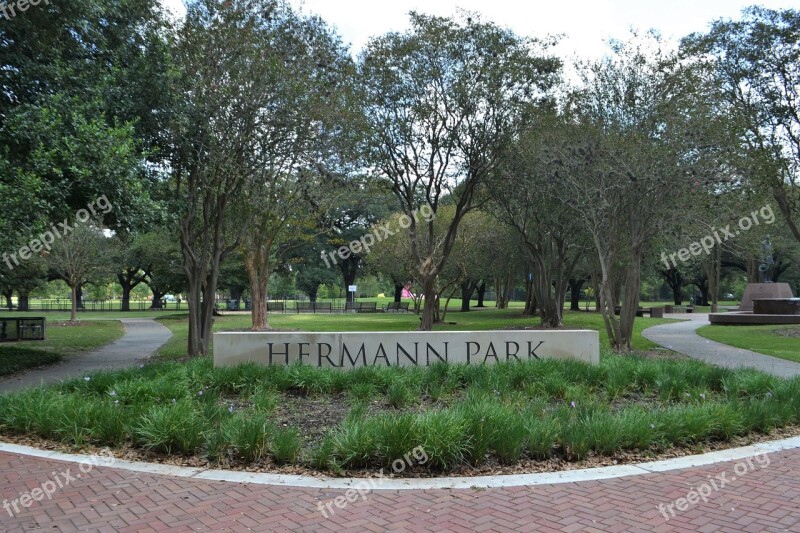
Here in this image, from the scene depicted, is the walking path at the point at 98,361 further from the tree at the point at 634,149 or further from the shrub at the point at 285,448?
the tree at the point at 634,149

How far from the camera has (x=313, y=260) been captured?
187 feet

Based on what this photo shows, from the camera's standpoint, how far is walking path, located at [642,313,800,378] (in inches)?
488

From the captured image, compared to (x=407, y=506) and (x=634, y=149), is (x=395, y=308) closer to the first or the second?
(x=634, y=149)

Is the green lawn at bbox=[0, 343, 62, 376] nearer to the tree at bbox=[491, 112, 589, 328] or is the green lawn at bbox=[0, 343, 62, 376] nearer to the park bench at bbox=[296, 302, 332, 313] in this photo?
the tree at bbox=[491, 112, 589, 328]

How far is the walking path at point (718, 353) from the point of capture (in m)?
12.4

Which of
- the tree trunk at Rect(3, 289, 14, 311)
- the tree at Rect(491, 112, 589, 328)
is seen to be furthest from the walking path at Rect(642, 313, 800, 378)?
the tree trunk at Rect(3, 289, 14, 311)

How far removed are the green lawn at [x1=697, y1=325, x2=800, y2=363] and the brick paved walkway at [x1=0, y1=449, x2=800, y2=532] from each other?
11068 millimetres

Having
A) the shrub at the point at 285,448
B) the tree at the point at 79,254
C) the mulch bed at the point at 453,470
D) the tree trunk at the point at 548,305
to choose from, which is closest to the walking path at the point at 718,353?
the tree trunk at the point at 548,305

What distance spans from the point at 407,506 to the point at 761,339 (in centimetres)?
1900

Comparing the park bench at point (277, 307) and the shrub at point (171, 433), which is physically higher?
the shrub at point (171, 433)

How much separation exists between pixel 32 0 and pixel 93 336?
608 inches

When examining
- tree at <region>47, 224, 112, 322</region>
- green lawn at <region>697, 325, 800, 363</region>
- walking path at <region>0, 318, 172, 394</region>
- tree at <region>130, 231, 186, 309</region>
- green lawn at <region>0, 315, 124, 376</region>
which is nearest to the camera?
walking path at <region>0, 318, 172, 394</region>

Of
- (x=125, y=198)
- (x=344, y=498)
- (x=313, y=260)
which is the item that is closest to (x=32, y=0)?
(x=125, y=198)

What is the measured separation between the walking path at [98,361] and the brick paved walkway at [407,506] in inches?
204
